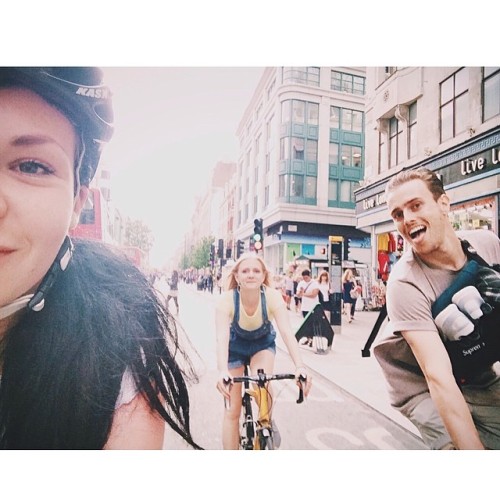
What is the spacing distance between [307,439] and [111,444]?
1.01 meters

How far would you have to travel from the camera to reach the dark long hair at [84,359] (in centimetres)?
159

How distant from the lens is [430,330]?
1.65 m

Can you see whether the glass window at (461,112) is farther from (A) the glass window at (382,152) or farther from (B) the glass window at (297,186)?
(B) the glass window at (297,186)

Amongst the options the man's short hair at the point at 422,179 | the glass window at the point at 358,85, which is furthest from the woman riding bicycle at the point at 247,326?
the glass window at the point at 358,85

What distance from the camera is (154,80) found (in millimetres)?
1922

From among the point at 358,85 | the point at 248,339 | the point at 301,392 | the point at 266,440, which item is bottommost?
the point at 266,440

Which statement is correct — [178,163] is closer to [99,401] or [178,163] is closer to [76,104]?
[76,104]

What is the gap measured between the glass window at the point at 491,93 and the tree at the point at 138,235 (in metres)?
1.96

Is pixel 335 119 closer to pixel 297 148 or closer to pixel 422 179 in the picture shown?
pixel 297 148

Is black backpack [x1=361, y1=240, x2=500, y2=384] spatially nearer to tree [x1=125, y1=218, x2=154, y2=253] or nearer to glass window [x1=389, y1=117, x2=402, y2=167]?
glass window [x1=389, y1=117, x2=402, y2=167]

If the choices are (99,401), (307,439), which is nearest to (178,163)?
(99,401)

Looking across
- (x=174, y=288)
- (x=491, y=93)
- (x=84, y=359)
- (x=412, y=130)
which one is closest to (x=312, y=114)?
(x=412, y=130)

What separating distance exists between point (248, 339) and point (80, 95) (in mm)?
1463

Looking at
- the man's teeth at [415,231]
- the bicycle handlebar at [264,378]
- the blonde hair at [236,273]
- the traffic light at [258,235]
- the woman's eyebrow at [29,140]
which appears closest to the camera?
the woman's eyebrow at [29,140]
